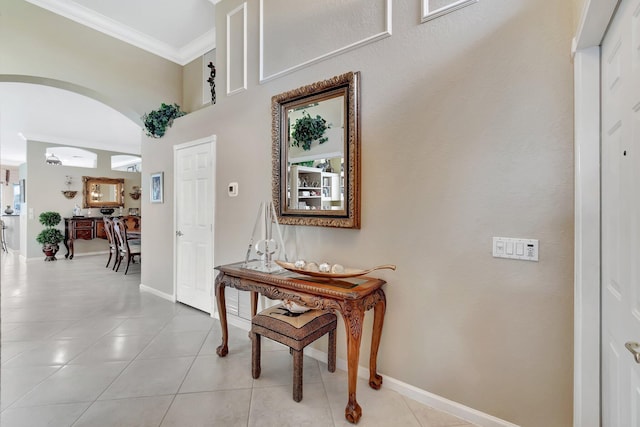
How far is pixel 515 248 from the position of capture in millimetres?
1577

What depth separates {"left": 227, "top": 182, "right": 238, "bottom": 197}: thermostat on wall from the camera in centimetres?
295

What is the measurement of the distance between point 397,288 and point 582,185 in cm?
114

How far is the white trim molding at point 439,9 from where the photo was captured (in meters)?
1.72

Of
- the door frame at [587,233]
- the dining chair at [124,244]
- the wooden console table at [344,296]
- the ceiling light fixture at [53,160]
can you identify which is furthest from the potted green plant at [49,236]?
the door frame at [587,233]

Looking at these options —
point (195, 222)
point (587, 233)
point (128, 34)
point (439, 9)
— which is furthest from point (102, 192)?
point (587, 233)

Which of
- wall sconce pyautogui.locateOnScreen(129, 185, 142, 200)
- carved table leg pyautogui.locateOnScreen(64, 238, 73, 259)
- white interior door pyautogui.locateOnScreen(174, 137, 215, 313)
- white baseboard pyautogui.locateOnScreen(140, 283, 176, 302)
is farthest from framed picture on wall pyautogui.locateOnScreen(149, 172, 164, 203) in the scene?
wall sconce pyautogui.locateOnScreen(129, 185, 142, 200)

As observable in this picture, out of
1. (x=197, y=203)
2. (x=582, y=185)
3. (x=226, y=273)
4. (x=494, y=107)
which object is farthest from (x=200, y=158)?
(x=582, y=185)

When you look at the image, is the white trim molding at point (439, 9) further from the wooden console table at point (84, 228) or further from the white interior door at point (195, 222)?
the wooden console table at point (84, 228)

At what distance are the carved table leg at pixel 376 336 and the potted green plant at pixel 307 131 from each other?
4.17 ft

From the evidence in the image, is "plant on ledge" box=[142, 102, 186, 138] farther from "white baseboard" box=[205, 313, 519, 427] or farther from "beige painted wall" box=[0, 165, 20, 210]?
"beige painted wall" box=[0, 165, 20, 210]

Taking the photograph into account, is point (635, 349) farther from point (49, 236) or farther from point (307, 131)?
point (49, 236)

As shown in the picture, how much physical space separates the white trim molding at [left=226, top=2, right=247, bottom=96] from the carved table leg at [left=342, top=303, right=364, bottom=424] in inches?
93.1

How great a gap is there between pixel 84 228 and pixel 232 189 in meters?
6.41

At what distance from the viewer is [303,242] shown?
8.11 feet
